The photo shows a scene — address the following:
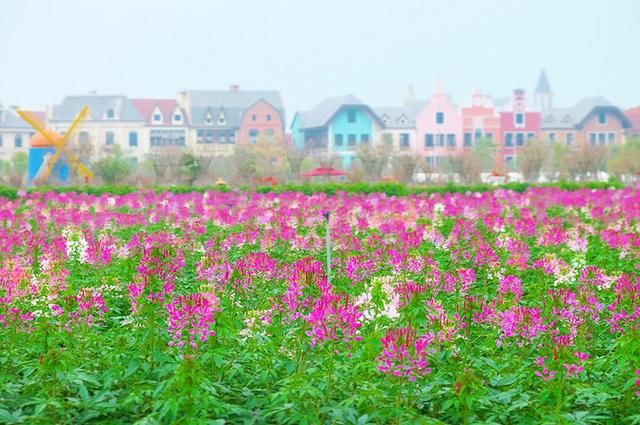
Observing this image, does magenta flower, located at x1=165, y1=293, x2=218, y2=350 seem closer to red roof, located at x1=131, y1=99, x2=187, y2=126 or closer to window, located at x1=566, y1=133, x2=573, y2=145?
red roof, located at x1=131, y1=99, x2=187, y2=126

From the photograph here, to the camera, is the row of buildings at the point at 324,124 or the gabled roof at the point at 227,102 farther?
the gabled roof at the point at 227,102

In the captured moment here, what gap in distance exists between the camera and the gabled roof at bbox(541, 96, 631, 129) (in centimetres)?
6988

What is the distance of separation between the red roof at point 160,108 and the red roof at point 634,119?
119 ft

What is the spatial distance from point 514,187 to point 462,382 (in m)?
26.7

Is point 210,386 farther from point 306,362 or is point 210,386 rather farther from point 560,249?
point 560,249

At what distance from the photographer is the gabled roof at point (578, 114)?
6988 centimetres

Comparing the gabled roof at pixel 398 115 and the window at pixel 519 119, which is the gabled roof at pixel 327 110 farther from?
the window at pixel 519 119

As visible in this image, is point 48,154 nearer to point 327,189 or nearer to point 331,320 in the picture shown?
point 327,189

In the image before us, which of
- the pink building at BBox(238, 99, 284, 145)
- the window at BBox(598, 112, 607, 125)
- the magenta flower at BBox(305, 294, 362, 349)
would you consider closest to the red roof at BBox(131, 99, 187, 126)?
the pink building at BBox(238, 99, 284, 145)

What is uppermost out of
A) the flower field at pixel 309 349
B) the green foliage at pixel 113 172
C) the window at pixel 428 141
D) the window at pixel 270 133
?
the window at pixel 270 133

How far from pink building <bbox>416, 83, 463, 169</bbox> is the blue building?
3.33m

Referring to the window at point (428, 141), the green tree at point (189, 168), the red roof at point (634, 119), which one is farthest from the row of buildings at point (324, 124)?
the green tree at point (189, 168)

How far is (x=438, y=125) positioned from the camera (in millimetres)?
67500

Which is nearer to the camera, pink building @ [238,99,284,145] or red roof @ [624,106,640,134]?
pink building @ [238,99,284,145]
